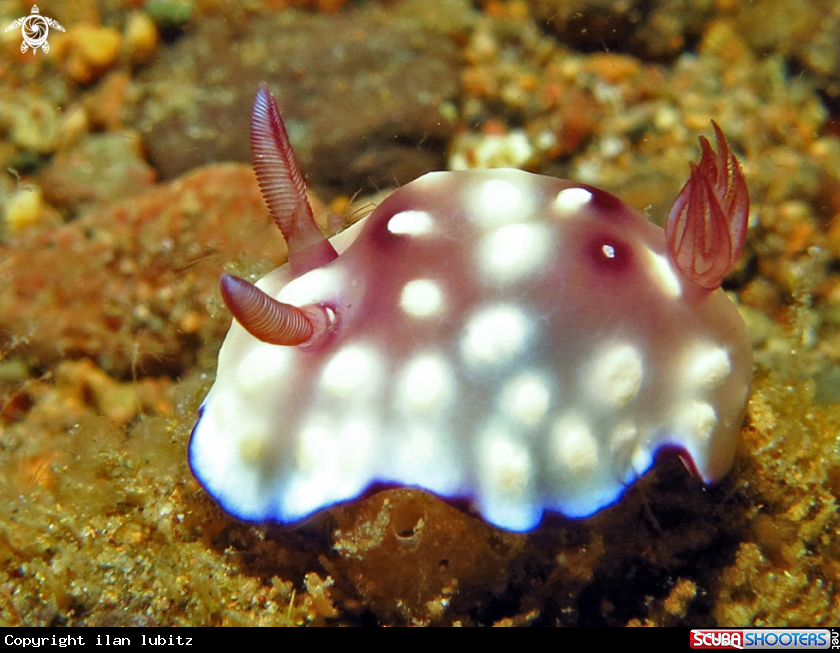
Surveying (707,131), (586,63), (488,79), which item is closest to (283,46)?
(488,79)

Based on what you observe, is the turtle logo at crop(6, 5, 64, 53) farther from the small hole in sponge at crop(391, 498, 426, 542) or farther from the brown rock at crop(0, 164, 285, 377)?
the small hole in sponge at crop(391, 498, 426, 542)

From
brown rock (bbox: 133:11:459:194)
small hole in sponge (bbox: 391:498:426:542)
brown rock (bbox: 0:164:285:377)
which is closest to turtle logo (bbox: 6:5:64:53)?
brown rock (bbox: 133:11:459:194)

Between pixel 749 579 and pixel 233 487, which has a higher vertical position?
pixel 233 487

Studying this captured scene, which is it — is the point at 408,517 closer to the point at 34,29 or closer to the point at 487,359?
the point at 487,359

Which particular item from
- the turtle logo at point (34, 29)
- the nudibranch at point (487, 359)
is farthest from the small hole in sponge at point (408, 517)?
the turtle logo at point (34, 29)

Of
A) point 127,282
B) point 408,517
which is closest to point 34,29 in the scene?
point 127,282

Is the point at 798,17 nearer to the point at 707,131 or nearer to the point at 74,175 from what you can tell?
the point at 707,131
